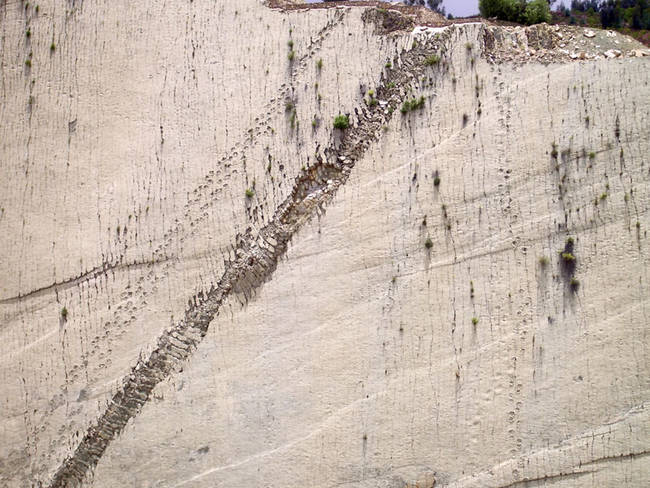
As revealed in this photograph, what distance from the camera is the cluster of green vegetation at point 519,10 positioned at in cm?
1923

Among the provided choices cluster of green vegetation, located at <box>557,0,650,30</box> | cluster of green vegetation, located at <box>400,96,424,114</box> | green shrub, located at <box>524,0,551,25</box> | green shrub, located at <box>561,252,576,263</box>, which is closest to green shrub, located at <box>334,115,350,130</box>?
cluster of green vegetation, located at <box>400,96,424,114</box>

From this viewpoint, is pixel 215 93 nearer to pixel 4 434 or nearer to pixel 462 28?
pixel 462 28

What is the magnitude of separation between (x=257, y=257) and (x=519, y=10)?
1035 centimetres

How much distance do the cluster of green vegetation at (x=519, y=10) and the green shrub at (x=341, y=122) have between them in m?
5.52

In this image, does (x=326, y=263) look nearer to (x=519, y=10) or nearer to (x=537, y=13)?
(x=519, y=10)

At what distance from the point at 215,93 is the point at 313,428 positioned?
9553 millimetres

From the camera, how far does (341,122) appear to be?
59.8ft

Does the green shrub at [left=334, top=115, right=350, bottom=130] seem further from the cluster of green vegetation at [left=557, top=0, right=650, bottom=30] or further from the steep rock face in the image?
the cluster of green vegetation at [left=557, top=0, right=650, bottom=30]

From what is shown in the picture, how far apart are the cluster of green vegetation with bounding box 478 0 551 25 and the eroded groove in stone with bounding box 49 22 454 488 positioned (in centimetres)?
189

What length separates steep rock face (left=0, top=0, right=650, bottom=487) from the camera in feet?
55.5

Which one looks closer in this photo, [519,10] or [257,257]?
[257,257]

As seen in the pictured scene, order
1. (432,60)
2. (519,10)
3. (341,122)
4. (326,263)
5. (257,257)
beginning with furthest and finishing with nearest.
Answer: (519,10) → (432,60) → (341,122) → (257,257) → (326,263)

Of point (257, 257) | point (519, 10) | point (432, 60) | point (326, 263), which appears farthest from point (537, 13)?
point (257, 257)

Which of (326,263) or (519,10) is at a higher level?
(519,10)
